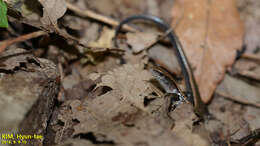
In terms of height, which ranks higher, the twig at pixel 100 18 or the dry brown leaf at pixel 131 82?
the twig at pixel 100 18

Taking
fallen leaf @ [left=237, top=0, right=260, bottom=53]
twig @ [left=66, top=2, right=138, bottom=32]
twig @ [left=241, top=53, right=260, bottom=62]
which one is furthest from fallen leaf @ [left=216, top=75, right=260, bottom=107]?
twig @ [left=66, top=2, right=138, bottom=32]

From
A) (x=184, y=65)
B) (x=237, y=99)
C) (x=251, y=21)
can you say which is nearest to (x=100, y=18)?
(x=184, y=65)

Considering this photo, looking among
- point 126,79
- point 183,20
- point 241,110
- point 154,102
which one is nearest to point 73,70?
point 126,79

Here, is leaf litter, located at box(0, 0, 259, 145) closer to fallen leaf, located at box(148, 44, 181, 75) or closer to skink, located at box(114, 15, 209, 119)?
fallen leaf, located at box(148, 44, 181, 75)

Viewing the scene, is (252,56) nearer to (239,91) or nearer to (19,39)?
(239,91)

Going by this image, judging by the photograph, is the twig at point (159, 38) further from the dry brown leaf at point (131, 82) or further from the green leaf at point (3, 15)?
the green leaf at point (3, 15)

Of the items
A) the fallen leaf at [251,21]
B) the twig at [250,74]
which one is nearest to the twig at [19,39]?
the twig at [250,74]
